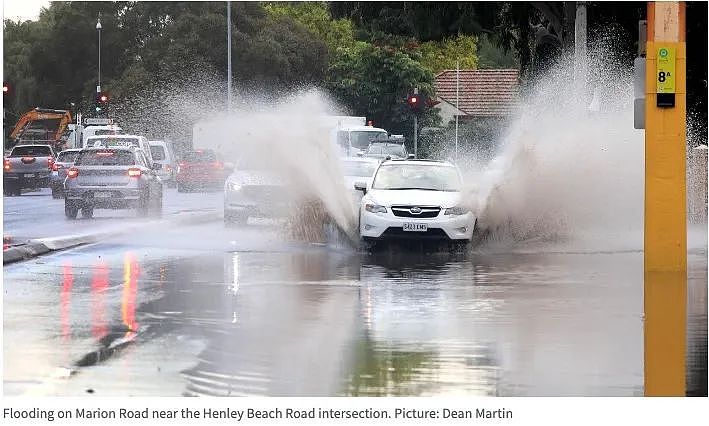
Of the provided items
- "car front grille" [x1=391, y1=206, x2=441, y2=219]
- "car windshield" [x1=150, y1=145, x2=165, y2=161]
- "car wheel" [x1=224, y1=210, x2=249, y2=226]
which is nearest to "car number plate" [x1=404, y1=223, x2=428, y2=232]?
"car front grille" [x1=391, y1=206, x2=441, y2=219]

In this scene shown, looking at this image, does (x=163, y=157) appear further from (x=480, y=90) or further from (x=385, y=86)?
(x=480, y=90)

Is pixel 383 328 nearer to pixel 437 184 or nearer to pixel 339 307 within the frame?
pixel 339 307

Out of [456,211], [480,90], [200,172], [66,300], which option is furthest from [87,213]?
[480,90]

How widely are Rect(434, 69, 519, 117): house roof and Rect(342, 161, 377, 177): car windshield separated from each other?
230 ft

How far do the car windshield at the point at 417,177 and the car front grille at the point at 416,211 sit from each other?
124 cm

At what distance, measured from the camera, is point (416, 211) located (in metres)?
23.7

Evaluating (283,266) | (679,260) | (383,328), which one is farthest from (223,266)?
(383,328)

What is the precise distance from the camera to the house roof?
10838 centimetres

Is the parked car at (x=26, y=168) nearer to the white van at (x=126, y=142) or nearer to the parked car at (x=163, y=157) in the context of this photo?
the parked car at (x=163, y=157)

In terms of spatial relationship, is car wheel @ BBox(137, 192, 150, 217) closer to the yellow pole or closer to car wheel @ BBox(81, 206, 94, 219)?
car wheel @ BBox(81, 206, 94, 219)

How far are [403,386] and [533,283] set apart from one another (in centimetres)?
842

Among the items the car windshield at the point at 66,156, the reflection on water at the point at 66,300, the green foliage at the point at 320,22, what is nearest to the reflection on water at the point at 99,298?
the reflection on water at the point at 66,300

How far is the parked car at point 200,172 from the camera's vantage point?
58.3 metres

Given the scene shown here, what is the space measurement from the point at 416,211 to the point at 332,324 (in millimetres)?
9517
